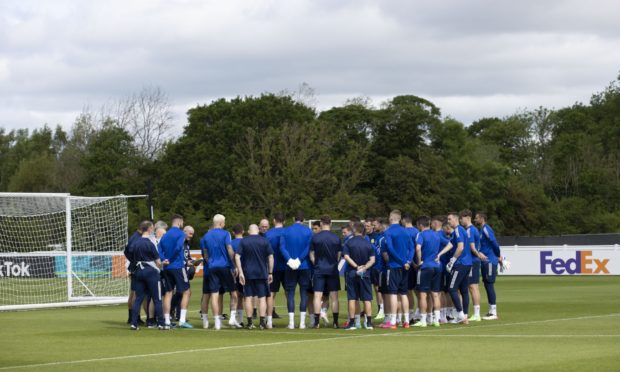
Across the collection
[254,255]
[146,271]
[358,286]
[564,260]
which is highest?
[254,255]

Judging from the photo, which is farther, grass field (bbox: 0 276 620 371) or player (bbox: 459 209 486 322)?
player (bbox: 459 209 486 322)

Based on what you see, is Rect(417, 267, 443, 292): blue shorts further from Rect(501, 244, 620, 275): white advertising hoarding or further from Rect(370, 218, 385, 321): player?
Rect(501, 244, 620, 275): white advertising hoarding

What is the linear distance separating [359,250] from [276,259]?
222 cm

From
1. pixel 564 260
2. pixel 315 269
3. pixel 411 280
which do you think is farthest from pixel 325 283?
pixel 564 260

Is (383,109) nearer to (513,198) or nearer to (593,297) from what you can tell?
(513,198)

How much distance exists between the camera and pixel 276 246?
2211 centimetres

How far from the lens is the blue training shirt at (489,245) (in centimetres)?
2362

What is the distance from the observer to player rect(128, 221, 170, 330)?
21672 mm

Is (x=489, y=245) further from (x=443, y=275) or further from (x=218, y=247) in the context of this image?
(x=218, y=247)

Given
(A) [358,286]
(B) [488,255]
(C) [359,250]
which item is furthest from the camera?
(B) [488,255]

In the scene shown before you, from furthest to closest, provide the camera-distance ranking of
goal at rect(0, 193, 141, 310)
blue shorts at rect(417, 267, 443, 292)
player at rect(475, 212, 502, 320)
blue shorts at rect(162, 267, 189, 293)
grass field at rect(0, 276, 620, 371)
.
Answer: goal at rect(0, 193, 141, 310) < player at rect(475, 212, 502, 320) < blue shorts at rect(162, 267, 189, 293) < blue shorts at rect(417, 267, 443, 292) < grass field at rect(0, 276, 620, 371)

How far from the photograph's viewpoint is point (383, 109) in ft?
284

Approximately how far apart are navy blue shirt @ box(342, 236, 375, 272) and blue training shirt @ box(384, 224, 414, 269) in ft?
1.46

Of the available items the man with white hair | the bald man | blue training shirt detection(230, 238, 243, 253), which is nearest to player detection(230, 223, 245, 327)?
blue training shirt detection(230, 238, 243, 253)
